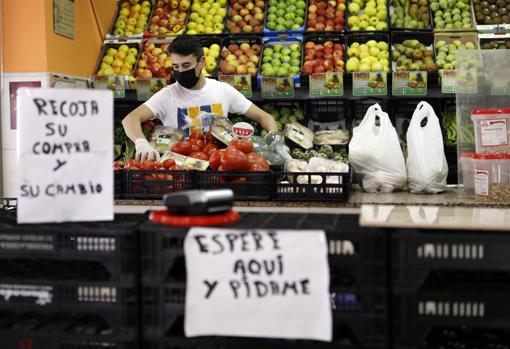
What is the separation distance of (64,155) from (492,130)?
6.88 ft

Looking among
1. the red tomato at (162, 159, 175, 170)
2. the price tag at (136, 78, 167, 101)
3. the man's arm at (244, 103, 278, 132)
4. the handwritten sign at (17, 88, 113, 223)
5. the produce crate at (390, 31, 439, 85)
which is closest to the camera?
the handwritten sign at (17, 88, 113, 223)

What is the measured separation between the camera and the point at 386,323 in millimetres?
1427

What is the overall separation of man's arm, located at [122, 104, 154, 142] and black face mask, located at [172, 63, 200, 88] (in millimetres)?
314

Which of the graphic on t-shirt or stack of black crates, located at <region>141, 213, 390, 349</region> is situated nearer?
stack of black crates, located at <region>141, 213, 390, 349</region>

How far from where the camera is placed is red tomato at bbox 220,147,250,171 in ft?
9.90

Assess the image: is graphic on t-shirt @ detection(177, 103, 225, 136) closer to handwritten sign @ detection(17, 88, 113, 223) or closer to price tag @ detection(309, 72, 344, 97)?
price tag @ detection(309, 72, 344, 97)

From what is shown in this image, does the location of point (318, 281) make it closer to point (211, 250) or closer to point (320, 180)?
point (211, 250)

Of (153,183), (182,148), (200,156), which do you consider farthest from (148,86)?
(153,183)

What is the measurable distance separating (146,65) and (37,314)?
4.22 meters

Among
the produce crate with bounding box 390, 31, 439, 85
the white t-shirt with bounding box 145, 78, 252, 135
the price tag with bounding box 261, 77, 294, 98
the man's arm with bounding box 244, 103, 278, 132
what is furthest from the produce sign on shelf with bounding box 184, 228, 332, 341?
the produce crate with bounding box 390, 31, 439, 85

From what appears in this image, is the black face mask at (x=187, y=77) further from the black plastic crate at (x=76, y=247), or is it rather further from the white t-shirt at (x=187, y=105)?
the black plastic crate at (x=76, y=247)

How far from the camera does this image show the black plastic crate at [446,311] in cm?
142

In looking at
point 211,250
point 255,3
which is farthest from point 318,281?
point 255,3

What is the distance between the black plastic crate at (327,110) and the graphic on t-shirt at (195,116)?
1104 mm
